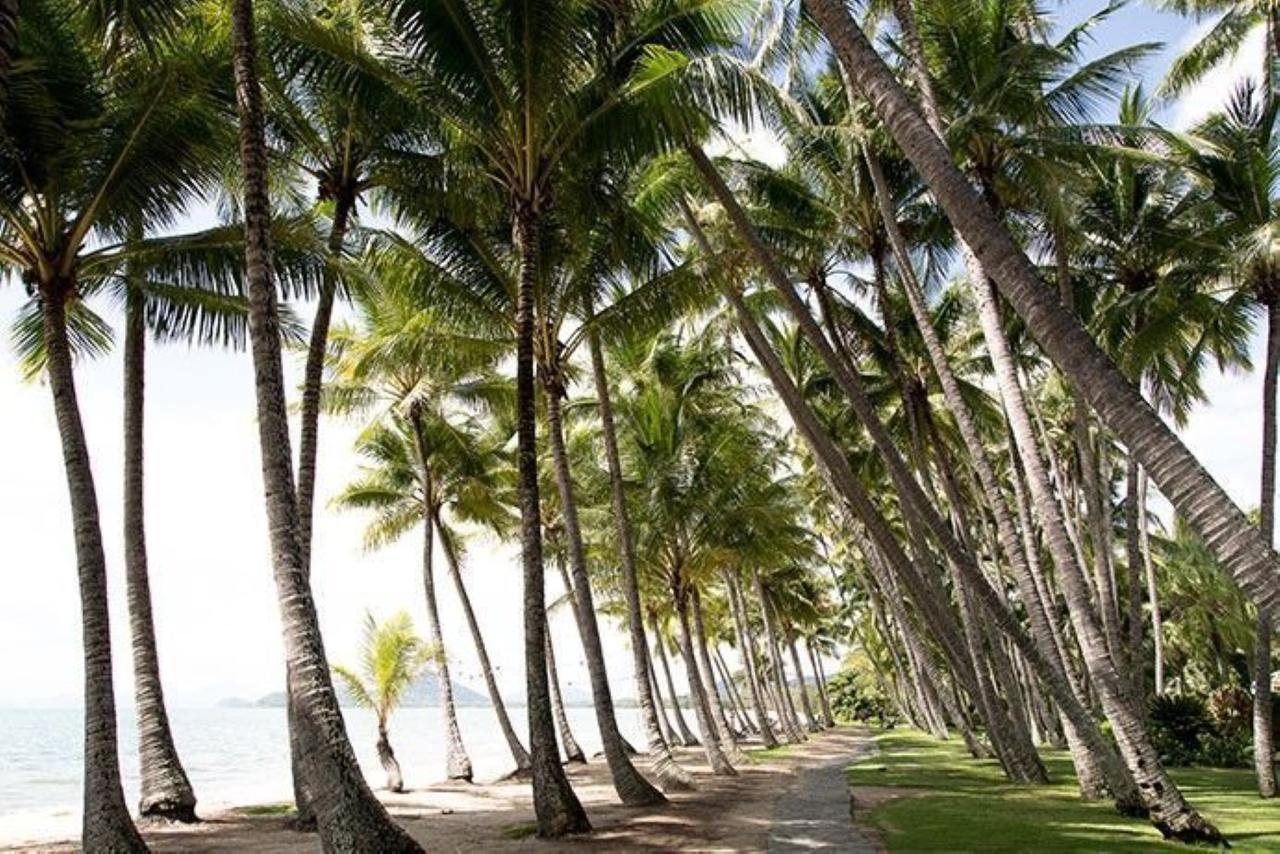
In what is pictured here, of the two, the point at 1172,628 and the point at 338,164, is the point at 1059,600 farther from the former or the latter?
the point at 338,164

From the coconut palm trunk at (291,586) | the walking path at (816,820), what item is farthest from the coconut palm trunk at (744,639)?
the coconut palm trunk at (291,586)

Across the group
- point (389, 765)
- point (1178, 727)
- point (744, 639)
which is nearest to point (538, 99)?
point (389, 765)

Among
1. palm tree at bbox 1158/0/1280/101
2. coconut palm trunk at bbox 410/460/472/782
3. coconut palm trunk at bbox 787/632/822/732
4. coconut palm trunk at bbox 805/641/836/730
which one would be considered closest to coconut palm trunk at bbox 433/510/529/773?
coconut palm trunk at bbox 410/460/472/782

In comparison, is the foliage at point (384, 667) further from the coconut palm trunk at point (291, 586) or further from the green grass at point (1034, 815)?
the coconut palm trunk at point (291, 586)

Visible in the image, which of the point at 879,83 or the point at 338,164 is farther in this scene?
the point at 338,164

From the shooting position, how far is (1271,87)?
1517 cm

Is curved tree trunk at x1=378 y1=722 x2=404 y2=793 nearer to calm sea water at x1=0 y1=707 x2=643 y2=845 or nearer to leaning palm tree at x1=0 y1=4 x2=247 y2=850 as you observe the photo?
calm sea water at x1=0 y1=707 x2=643 y2=845

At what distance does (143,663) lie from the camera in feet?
38.9

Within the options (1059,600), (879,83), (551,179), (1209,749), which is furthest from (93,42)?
(1059,600)

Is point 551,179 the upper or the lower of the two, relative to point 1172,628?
upper

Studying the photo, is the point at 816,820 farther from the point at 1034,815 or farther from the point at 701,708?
the point at 701,708

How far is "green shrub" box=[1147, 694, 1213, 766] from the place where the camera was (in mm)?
19250

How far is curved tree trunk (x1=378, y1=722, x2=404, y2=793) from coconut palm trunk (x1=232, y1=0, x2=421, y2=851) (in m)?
13.0

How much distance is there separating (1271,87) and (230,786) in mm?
39126
